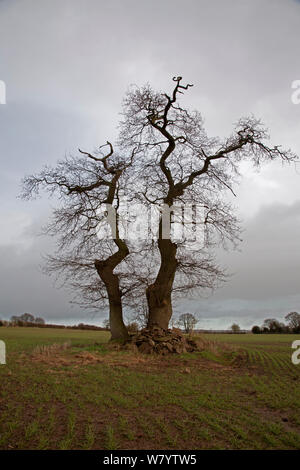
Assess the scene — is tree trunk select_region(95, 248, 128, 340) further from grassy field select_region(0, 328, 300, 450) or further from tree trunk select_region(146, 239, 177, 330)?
grassy field select_region(0, 328, 300, 450)

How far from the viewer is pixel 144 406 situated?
699 cm

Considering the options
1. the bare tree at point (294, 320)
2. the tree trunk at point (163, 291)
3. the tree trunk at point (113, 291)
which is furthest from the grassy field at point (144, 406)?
the bare tree at point (294, 320)

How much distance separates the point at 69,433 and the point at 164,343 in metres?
10.5

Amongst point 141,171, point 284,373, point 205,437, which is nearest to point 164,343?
point 284,373

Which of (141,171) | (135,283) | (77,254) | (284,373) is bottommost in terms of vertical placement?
(284,373)

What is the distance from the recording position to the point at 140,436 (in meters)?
5.38

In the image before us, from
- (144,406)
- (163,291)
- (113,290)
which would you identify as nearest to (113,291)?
(113,290)

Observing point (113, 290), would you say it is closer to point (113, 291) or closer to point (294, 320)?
point (113, 291)

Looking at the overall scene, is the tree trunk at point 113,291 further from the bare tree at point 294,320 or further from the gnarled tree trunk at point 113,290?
the bare tree at point 294,320

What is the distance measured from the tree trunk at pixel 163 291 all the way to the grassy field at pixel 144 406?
539cm

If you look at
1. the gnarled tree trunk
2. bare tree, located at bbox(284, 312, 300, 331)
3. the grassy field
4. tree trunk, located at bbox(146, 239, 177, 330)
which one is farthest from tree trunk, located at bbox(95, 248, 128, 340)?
bare tree, located at bbox(284, 312, 300, 331)

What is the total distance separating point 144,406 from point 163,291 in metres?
10.7
